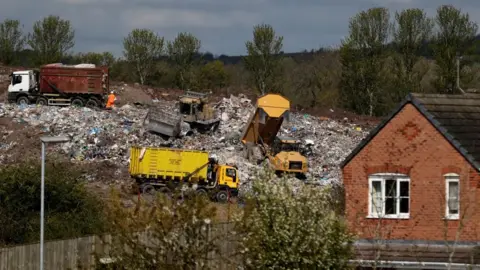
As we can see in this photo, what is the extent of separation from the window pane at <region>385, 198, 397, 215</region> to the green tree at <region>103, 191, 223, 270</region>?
11.2m

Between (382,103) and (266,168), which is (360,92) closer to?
(382,103)

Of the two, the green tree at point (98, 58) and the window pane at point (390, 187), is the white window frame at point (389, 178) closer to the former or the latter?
the window pane at point (390, 187)

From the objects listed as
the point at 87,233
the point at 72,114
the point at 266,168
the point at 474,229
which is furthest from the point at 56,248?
the point at 72,114

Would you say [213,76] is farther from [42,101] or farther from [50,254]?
[50,254]

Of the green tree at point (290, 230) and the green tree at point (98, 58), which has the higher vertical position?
the green tree at point (98, 58)

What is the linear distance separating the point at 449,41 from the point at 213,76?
22965 millimetres

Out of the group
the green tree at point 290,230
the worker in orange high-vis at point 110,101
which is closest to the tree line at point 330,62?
the worker in orange high-vis at point 110,101

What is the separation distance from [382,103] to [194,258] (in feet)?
187

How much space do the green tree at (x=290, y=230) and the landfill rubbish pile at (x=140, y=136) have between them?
88.4ft

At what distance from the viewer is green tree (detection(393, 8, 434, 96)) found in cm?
6794

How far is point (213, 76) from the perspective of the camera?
81.7 meters

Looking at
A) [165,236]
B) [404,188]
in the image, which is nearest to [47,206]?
[404,188]

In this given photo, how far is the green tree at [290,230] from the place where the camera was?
1246cm

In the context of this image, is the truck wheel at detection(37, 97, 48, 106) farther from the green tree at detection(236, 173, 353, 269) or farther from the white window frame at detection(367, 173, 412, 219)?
the green tree at detection(236, 173, 353, 269)
